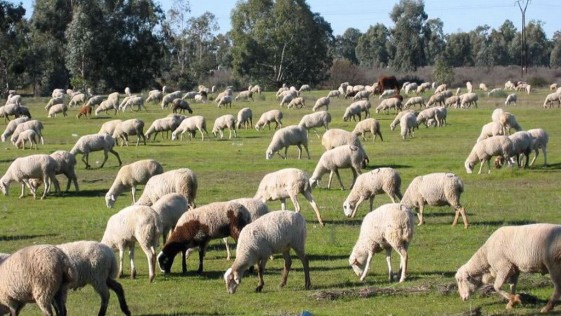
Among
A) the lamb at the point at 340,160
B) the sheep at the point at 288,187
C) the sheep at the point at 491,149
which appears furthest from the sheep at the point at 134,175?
the sheep at the point at 491,149

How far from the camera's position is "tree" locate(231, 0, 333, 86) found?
102 metres

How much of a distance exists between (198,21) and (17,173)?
10160 centimetres

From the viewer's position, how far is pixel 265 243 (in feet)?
48.6

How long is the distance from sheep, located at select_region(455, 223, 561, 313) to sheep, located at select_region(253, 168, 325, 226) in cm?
805

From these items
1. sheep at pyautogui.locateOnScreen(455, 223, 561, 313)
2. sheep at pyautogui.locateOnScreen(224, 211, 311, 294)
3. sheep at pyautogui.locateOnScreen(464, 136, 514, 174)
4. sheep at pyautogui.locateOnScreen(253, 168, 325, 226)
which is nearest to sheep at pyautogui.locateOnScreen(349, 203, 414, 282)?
sheep at pyautogui.locateOnScreen(224, 211, 311, 294)

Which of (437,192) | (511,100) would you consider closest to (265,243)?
(437,192)

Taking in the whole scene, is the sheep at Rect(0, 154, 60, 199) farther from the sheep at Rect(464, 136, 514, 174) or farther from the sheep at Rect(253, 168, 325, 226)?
the sheep at Rect(464, 136, 514, 174)

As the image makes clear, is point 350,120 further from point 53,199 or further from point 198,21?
point 198,21

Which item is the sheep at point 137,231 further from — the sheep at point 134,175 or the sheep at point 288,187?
the sheep at point 134,175

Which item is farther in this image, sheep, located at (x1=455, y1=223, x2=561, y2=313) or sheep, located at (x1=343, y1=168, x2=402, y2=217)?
sheep, located at (x1=343, y1=168, x2=402, y2=217)

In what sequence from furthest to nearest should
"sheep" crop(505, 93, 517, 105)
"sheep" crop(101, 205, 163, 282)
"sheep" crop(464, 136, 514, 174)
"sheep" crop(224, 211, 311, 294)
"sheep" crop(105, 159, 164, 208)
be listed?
1. "sheep" crop(505, 93, 517, 105)
2. "sheep" crop(464, 136, 514, 174)
3. "sheep" crop(105, 159, 164, 208)
4. "sheep" crop(101, 205, 163, 282)
5. "sheep" crop(224, 211, 311, 294)

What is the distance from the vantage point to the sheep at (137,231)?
643 inches

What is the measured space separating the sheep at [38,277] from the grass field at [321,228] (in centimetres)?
181

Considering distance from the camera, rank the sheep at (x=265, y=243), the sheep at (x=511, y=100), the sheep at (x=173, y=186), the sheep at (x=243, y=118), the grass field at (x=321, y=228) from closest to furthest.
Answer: the grass field at (x=321, y=228) → the sheep at (x=265, y=243) → the sheep at (x=173, y=186) → the sheep at (x=243, y=118) → the sheep at (x=511, y=100)
